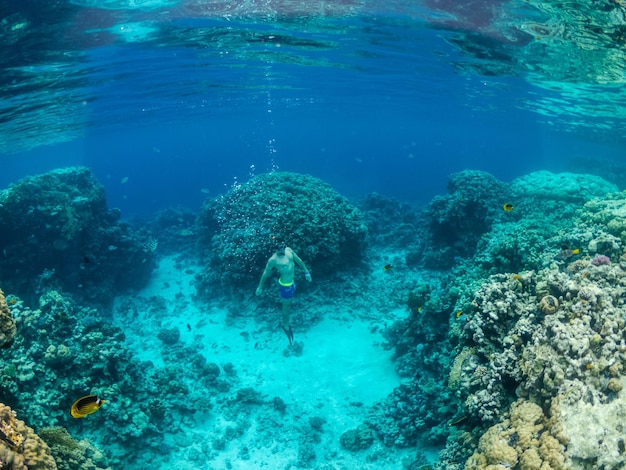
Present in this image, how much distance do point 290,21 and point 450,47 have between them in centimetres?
846

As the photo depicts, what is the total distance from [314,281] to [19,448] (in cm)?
1087

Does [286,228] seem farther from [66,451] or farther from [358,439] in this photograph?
[66,451]

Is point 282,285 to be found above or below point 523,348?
below

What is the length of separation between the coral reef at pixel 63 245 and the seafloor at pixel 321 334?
0.07 meters

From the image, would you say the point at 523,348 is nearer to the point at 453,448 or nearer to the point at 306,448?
the point at 453,448

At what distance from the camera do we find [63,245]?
14.7m

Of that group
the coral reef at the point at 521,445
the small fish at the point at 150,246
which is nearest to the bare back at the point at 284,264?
the coral reef at the point at 521,445

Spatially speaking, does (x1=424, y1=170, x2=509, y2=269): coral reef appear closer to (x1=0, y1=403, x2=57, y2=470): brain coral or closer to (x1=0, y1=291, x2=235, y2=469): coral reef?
(x1=0, y1=291, x2=235, y2=469): coral reef

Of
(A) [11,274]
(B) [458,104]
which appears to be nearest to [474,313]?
(A) [11,274]

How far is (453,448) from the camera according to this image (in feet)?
19.3

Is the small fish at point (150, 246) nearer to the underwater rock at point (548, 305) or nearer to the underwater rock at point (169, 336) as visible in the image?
the underwater rock at point (169, 336)

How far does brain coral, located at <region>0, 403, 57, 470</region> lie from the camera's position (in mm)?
3961

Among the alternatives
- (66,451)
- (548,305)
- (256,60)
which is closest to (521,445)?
(548,305)

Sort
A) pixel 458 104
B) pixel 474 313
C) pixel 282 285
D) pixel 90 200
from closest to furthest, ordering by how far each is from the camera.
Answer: pixel 474 313
pixel 282 285
pixel 90 200
pixel 458 104
